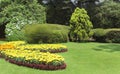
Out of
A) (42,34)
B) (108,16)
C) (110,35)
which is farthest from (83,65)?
(108,16)

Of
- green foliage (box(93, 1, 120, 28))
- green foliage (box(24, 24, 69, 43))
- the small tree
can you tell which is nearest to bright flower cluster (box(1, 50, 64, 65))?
green foliage (box(24, 24, 69, 43))

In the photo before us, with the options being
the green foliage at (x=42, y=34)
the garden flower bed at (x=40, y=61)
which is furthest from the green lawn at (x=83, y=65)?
the green foliage at (x=42, y=34)

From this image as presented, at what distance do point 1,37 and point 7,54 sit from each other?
16.6 metres

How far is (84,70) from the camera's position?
35.5ft

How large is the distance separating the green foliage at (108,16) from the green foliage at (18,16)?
9.25m

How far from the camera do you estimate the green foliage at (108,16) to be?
3188cm

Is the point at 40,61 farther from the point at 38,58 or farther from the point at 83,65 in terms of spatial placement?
the point at 83,65

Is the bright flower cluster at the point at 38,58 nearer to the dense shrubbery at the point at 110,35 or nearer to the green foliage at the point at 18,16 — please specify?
the green foliage at the point at 18,16

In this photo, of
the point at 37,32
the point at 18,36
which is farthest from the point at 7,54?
the point at 18,36

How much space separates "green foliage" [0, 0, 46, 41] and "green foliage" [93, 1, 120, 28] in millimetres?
9249

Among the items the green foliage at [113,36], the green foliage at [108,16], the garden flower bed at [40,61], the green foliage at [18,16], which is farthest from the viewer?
the green foliage at [108,16]

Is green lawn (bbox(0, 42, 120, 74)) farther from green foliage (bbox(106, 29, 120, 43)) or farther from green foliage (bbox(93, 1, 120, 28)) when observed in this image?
green foliage (bbox(93, 1, 120, 28))

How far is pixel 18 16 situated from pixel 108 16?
488 inches

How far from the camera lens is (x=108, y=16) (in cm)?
3244
